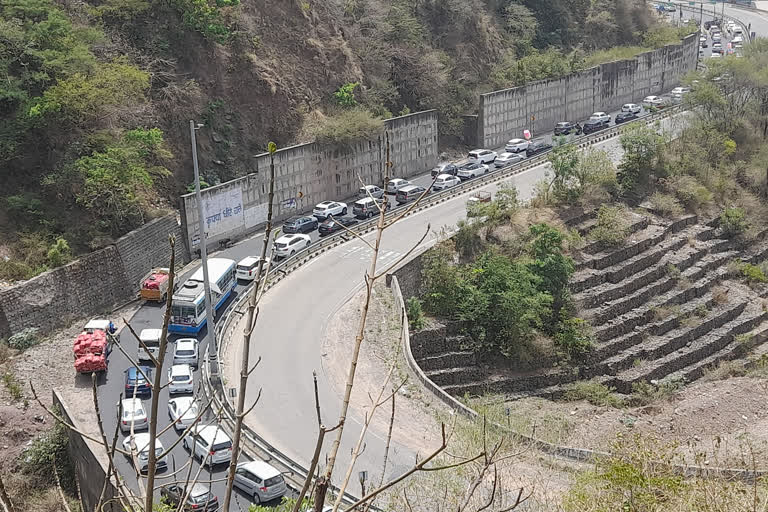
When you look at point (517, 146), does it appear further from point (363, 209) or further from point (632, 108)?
point (363, 209)

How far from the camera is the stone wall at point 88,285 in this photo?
30156 millimetres

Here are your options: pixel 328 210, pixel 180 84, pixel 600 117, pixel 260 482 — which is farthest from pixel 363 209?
pixel 600 117

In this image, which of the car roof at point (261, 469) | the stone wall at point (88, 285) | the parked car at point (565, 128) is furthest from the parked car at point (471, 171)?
the car roof at point (261, 469)

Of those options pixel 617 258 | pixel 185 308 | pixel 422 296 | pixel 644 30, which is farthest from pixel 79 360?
pixel 644 30

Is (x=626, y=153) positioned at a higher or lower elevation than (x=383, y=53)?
lower

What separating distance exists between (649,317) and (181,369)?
22.6 metres

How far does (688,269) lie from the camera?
4341cm

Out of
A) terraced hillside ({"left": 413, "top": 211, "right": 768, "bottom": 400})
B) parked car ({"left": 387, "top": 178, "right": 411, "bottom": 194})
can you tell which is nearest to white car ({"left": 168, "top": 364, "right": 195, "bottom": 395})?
terraced hillside ({"left": 413, "top": 211, "right": 768, "bottom": 400})

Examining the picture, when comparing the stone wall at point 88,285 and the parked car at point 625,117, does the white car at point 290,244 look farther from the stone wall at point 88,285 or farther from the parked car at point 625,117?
the parked car at point 625,117

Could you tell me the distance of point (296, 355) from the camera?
96.8 feet

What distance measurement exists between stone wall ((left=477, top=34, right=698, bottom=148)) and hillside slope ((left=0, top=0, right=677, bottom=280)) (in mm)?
1515

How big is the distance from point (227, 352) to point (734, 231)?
102ft

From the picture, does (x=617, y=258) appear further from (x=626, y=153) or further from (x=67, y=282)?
(x=67, y=282)

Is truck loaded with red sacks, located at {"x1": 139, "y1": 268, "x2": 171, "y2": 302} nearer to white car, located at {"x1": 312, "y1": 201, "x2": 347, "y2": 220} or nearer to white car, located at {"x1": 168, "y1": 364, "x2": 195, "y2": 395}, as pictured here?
white car, located at {"x1": 168, "y1": 364, "x2": 195, "y2": 395}
